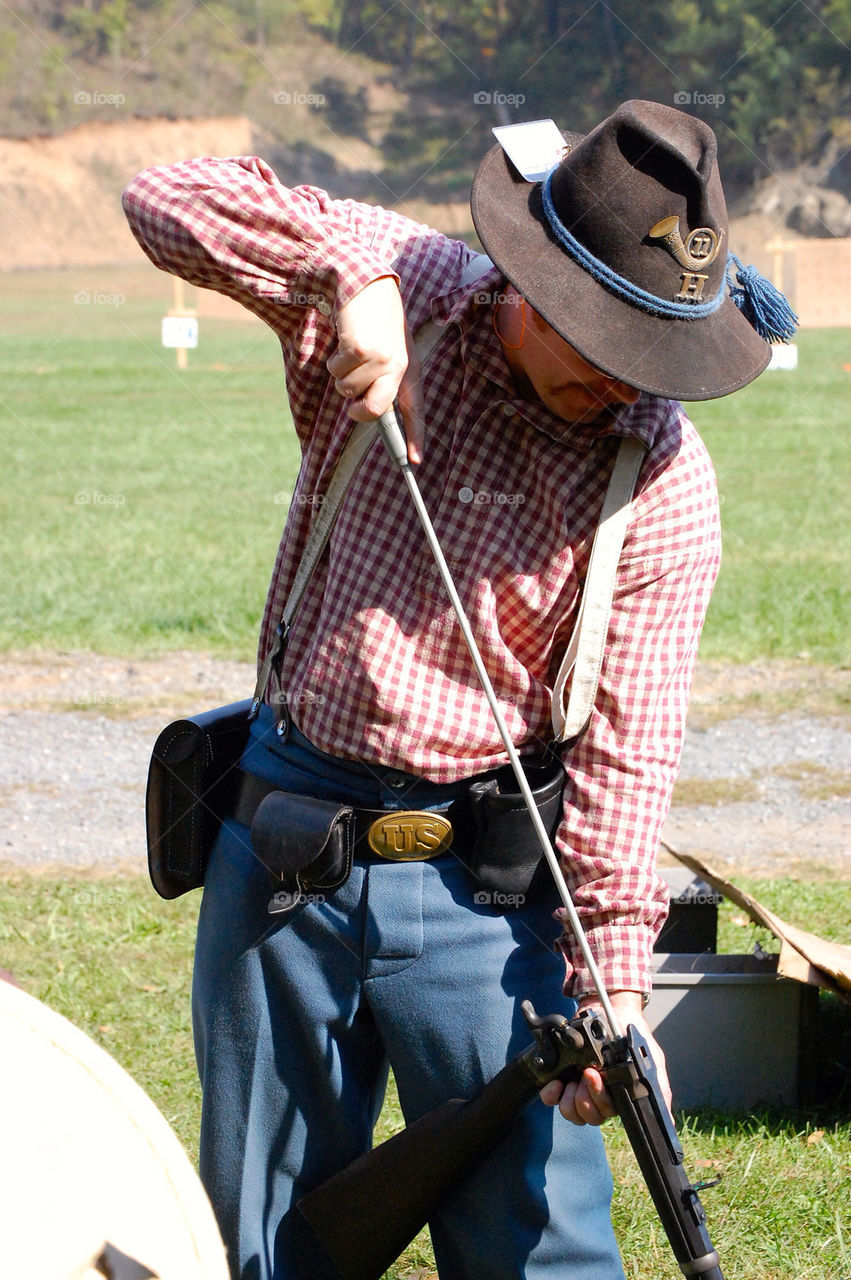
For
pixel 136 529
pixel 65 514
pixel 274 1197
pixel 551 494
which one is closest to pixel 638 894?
pixel 551 494

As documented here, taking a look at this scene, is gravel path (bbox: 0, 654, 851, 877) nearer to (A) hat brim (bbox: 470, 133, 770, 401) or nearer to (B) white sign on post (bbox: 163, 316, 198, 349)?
(A) hat brim (bbox: 470, 133, 770, 401)

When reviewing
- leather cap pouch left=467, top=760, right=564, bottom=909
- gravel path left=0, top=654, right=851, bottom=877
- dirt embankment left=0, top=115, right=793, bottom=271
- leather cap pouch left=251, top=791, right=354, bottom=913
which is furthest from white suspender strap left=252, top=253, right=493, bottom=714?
dirt embankment left=0, top=115, right=793, bottom=271

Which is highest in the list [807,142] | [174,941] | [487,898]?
[487,898]

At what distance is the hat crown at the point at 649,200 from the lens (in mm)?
1806

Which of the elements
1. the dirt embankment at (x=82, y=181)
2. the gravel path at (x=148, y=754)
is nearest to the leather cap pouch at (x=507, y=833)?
the gravel path at (x=148, y=754)

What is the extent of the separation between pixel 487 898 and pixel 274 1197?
0.56m

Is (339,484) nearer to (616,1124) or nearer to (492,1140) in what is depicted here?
(492,1140)

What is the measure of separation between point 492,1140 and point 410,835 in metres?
0.44

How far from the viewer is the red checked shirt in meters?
1.92

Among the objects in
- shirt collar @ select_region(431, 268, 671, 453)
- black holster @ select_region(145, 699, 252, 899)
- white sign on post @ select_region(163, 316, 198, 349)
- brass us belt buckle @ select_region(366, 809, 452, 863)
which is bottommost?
white sign on post @ select_region(163, 316, 198, 349)

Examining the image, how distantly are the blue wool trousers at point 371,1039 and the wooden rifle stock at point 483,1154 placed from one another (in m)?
0.06

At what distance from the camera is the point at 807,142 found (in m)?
46.5

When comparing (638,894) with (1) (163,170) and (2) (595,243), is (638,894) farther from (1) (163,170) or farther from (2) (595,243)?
(1) (163,170)

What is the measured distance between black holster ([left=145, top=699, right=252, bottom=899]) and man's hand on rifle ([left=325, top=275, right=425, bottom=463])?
0.65 m
